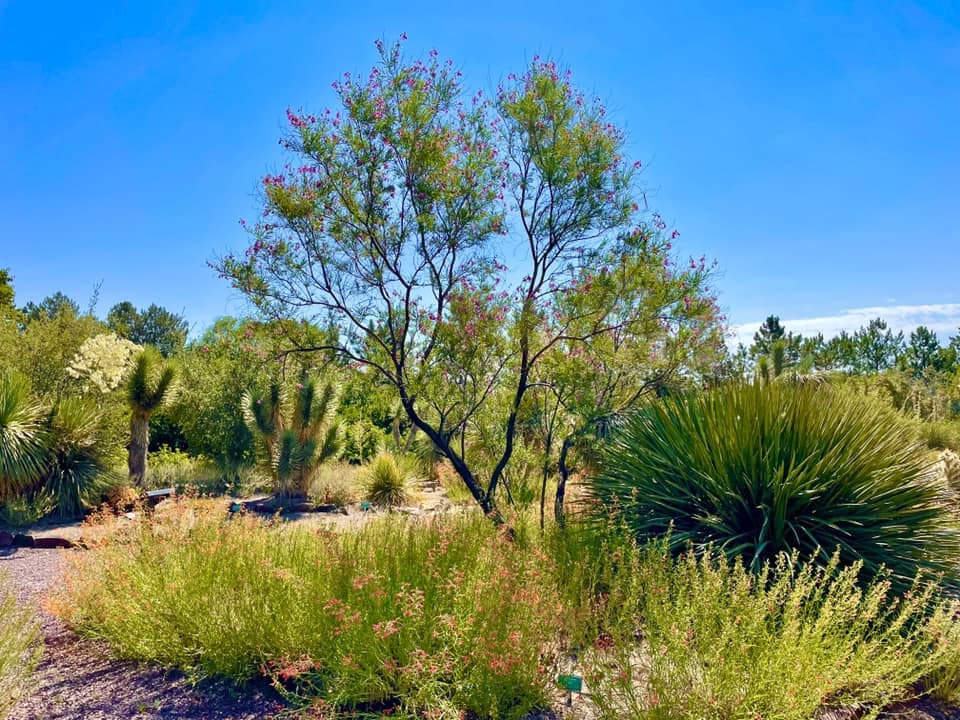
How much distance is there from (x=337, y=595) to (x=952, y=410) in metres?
27.5

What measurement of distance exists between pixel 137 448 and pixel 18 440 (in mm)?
2450

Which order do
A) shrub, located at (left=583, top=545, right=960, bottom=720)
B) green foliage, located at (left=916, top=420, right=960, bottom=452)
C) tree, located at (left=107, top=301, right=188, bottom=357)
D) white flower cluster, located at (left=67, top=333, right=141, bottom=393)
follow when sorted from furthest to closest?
tree, located at (left=107, top=301, right=188, bottom=357), green foliage, located at (left=916, top=420, right=960, bottom=452), white flower cluster, located at (left=67, top=333, right=141, bottom=393), shrub, located at (left=583, top=545, right=960, bottom=720)

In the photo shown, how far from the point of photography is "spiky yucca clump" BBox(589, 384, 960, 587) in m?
5.60

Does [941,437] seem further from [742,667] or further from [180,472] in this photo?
[180,472]

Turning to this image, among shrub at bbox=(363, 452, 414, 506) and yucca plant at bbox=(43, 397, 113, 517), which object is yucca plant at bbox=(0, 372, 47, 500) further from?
shrub at bbox=(363, 452, 414, 506)

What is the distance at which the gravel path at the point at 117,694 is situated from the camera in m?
4.11

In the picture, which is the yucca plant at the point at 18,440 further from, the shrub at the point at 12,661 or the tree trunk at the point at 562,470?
the tree trunk at the point at 562,470

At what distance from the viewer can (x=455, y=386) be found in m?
8.32

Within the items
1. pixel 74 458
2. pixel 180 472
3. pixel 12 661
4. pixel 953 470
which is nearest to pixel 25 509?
pixel 74 458

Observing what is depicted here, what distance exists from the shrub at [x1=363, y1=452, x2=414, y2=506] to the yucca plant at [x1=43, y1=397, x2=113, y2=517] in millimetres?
5512

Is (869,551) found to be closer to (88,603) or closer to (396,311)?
(396,311)

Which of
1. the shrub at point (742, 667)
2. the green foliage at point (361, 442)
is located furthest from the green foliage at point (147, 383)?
the shrub at point (742, 667)

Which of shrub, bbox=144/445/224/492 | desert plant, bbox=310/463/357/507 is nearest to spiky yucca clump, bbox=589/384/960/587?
desert plant, bbox=310/463/357/507

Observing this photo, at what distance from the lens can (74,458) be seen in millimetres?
12156
